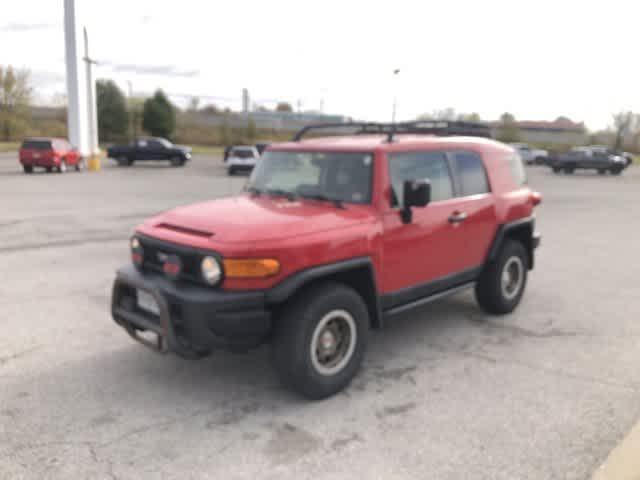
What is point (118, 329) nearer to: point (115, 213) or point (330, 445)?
point (330, 445)

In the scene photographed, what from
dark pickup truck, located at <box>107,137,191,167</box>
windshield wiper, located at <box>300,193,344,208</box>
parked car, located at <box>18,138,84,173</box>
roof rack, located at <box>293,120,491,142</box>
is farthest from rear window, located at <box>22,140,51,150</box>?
windshield wiper, located at <box>300,193,344,208</box>

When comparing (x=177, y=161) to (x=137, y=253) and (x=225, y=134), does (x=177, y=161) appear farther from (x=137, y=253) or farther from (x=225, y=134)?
(x=225, y=134)

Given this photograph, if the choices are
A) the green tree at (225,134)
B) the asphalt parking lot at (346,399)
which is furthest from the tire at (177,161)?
the green tree at (225,134)

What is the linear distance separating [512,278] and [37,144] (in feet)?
82.4

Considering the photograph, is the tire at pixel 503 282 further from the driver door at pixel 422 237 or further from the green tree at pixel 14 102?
the green tree at pixel 14 102

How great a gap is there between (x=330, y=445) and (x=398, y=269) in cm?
162

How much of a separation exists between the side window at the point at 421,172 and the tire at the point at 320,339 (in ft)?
3.26

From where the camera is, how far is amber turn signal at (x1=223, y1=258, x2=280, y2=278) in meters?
3.65

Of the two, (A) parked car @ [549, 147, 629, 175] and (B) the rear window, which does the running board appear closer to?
(B) the rear window

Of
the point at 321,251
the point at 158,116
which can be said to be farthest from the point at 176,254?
the point at 158,116

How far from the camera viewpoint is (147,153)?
109ft

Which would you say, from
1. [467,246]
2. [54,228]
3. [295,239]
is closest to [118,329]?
[295,239]

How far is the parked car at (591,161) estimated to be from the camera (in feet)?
115

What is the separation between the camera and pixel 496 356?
4953 millimetres
